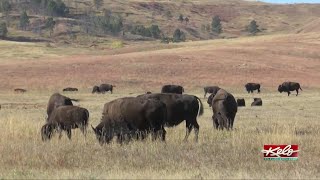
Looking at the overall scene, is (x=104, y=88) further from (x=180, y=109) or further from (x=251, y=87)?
(x=180, y=109)

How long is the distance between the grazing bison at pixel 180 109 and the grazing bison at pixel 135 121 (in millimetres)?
1249

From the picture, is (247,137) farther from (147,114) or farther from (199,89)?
(199,89)

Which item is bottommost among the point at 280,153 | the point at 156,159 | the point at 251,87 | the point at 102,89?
the point at 102,89

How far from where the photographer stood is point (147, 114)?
44.0 feet

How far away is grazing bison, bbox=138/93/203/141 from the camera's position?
15.0 meters

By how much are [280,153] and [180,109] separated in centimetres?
451

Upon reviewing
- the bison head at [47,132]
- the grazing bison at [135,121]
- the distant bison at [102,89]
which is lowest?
the distant bison at [102,89]

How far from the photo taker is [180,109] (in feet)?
49.7

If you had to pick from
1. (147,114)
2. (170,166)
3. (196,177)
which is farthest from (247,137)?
(196,177)

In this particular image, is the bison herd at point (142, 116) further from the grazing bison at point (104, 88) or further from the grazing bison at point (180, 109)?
the grazing bison at point (104, 88)

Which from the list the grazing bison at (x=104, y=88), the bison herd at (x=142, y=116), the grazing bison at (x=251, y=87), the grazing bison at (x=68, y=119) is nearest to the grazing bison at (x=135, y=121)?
the bison herd at (x=142, y=116)

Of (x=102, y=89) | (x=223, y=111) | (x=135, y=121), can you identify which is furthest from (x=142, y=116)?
(x=102, y=89)

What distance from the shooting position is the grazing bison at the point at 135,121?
13383mm

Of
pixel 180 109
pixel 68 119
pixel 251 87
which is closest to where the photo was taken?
pixel 180 109
